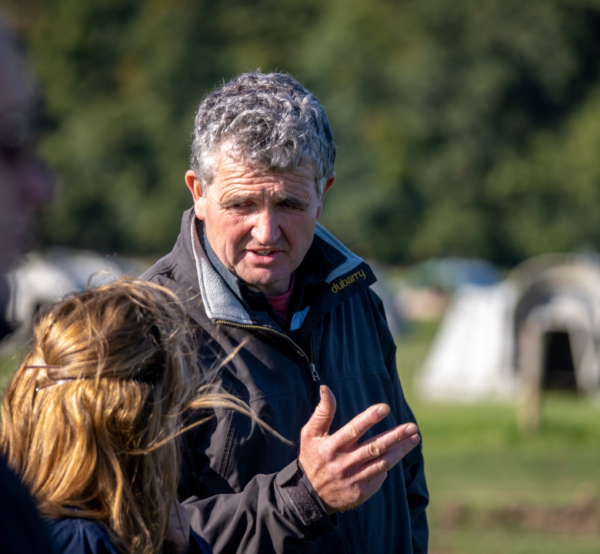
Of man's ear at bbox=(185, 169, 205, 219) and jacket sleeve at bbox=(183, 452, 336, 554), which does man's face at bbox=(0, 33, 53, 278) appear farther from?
man's ear at bbox=(185, 169, 205, 219)

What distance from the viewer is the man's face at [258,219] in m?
2.63

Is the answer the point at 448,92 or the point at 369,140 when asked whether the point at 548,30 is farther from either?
the point at 369,140

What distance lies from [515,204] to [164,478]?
45.4 meters

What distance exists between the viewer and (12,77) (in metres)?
1.22

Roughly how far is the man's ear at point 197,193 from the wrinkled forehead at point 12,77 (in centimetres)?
150

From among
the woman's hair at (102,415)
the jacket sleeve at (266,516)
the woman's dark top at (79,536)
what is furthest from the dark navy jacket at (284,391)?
the woman's dark top at (79,536)

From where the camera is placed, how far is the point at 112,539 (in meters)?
1.72

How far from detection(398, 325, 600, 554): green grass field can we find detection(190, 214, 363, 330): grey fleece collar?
164 inches

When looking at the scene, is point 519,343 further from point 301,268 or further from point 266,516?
point 266,516

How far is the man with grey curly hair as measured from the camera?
7.33 feet

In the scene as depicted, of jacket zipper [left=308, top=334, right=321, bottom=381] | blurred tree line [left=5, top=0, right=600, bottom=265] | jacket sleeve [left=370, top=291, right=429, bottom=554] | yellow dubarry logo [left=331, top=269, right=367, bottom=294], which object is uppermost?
blurred tree line [left=5, top=0, right=600, bottom=265]

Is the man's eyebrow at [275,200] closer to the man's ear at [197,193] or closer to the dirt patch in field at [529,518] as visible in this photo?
the man's ear at [197,193]

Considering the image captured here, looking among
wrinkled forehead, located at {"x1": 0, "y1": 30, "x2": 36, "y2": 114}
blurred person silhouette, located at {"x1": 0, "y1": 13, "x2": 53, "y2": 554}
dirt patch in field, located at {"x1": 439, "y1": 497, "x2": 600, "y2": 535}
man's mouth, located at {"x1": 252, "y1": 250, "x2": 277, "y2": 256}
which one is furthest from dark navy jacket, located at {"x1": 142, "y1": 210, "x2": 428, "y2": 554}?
dirt patch in field, located at {"x1": 439, "y1": 497, "x2": 600, "y2": 535}

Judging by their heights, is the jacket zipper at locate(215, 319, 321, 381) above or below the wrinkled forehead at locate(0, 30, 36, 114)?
below
